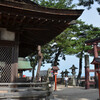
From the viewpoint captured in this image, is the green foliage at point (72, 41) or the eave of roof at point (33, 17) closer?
the eave of roof at point (33, 17)

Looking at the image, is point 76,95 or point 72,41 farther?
point 72,41

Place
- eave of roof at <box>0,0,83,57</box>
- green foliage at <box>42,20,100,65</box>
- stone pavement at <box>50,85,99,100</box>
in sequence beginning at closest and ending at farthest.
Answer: eave of roof at <box>0,0,83,57</box>, stone pavement at <box>50,85,99,100</box>, green foliage at <box>42,20,100,65</box>

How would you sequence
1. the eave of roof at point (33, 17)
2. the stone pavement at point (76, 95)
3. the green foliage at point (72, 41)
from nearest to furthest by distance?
the eave of roof at point (33, 17) < the stone pavement at point (76, 95) < the green foliage at point (72, 41)

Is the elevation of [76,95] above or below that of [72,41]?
below

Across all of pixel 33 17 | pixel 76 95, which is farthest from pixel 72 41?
pixel 33 17

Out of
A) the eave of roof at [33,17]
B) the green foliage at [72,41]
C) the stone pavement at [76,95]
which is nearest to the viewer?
the eave of roof at [33,17]

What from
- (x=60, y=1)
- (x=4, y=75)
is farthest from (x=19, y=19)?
(x=60, y=1)

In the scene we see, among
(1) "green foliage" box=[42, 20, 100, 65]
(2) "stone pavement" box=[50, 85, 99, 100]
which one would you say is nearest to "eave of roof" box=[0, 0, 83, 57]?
(2) "stone pavement" box=[50, 85, 99, 100]

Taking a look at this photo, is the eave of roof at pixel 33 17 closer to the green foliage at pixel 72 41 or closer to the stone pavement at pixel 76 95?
the stone pavement at pixel 76 95

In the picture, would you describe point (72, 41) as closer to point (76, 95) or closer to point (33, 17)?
point (76, 95)

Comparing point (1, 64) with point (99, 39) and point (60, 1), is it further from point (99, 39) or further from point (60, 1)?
point (60, 1)

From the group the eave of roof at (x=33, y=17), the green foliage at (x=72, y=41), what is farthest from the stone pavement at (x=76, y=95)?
the green foliage at (x=72, y=41)

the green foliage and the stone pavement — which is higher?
the green foliage

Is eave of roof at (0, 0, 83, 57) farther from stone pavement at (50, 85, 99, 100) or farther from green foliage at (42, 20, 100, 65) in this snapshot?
green foliage at (42, 20, 100, 65)
